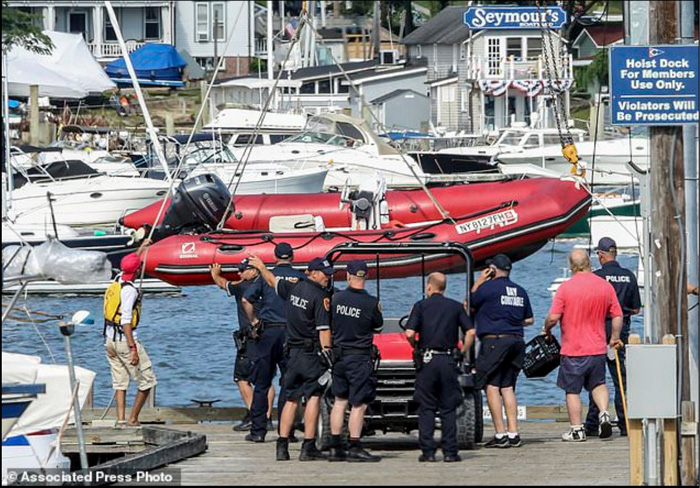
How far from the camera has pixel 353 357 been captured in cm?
1006

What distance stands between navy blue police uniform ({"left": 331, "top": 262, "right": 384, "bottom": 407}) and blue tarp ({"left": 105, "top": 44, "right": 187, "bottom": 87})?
4438 centimetres

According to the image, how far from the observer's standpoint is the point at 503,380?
11.1 meters

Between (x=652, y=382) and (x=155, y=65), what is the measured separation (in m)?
47.4

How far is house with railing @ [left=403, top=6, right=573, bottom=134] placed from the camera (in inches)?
2096

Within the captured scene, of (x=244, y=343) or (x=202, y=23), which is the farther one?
(x=202, y=23)

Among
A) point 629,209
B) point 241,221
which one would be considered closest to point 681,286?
point 241,221

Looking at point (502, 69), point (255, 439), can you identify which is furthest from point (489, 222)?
point (502, 69)

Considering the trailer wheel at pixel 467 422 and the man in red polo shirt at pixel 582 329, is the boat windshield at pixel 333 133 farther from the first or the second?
the trailer wheel at pixel 467 422

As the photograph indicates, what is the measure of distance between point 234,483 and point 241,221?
14363mm

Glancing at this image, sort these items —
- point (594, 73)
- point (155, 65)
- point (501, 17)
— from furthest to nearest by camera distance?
point (594, 73) → point (155, 65) → point (501, 17)

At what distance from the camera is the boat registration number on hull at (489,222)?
→ 18.9 m

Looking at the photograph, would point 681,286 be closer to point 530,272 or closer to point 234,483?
point 234,483

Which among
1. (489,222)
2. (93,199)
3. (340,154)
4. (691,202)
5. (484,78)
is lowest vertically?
(489,222)

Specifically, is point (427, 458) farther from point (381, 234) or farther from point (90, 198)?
point (90, 198)
